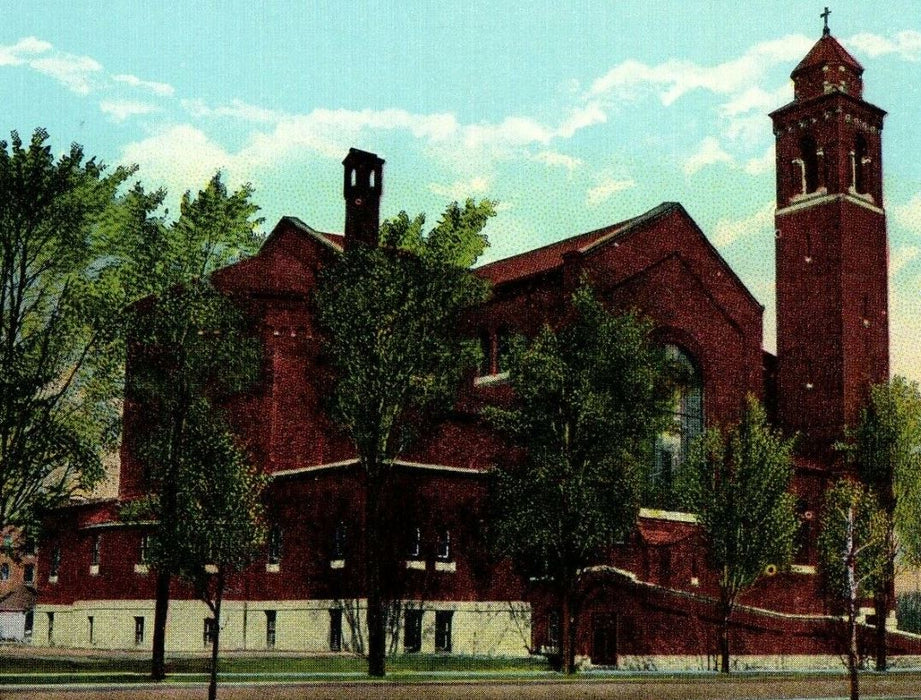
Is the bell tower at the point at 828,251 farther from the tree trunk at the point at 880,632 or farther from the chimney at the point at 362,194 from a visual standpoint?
the chimney at the point at 362,194

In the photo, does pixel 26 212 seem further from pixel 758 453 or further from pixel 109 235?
pixel 758 453

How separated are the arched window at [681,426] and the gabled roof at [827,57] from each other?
15.4m

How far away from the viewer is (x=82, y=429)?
109ft

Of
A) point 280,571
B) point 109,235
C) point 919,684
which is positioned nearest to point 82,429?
point 109,235

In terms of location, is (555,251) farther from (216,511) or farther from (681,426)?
(216,511)

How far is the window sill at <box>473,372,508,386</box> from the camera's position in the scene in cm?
5103

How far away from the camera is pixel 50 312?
32.5m

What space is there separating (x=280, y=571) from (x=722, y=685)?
53.4ft

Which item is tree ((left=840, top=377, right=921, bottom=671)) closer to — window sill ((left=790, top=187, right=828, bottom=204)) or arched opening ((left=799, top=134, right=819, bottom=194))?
window sill ((left=790, top=187, right=828, bottom=204))

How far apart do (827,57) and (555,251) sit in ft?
50.5

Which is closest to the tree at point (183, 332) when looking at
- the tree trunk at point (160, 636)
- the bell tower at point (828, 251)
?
the tree trunk at point (160, 636)

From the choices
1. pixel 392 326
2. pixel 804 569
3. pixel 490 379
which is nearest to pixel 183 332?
pixel 392 326

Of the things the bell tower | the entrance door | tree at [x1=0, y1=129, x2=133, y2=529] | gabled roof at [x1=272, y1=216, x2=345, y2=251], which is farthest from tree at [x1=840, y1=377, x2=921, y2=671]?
→ tree at [x1=0, y1=129, x2=133, y2=529]

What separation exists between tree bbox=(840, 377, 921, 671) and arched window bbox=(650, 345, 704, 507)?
6.40 m
